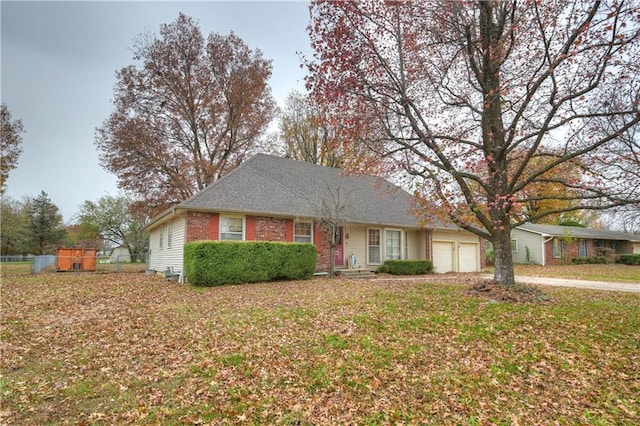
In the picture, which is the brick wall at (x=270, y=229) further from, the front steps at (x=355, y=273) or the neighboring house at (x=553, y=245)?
the neighboring house at (x=553, y=245)

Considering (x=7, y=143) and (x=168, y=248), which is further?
(x=7, y=143)

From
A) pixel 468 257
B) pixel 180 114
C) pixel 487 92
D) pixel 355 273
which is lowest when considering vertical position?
pixel 355 273

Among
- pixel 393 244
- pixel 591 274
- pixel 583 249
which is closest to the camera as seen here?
pixel 393 244

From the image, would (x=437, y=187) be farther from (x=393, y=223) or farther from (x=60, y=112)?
(x=60, y=112)

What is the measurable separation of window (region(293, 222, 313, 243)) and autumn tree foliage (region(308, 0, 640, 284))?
Result: 5666 millimetres

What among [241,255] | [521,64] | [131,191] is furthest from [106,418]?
[131,191]

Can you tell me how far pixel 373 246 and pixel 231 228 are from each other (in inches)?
296

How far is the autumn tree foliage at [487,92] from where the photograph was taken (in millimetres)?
Result: 7582

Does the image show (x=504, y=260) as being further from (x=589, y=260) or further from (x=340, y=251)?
(x=589, y=260)

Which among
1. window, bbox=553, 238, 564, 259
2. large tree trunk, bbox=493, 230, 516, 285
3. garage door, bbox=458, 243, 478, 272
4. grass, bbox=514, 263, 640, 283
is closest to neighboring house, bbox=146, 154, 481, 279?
garage door, bbox=458, 243, 478, 272

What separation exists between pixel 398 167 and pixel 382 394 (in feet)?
25.3

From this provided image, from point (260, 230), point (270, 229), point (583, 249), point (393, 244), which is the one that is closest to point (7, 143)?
point (260, 230)

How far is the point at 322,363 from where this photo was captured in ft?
15.0

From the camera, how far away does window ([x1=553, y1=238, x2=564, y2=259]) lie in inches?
1128
